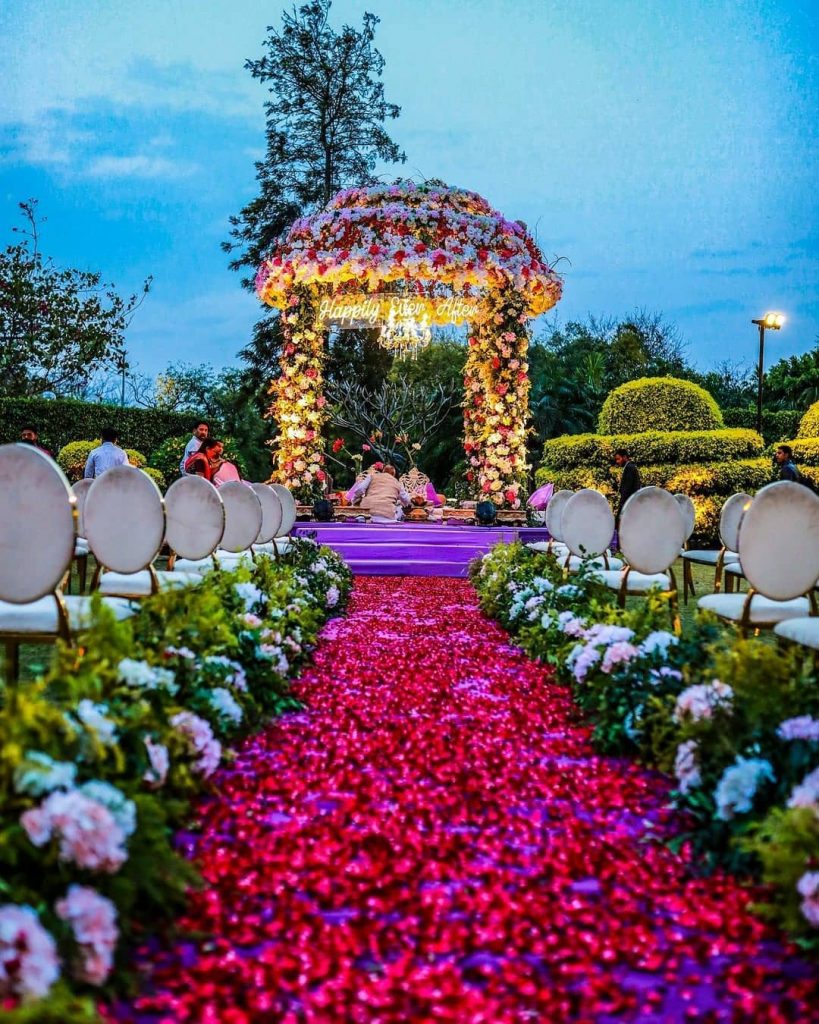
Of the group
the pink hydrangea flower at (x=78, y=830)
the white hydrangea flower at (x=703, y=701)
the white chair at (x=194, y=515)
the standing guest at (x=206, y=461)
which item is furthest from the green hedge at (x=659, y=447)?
the pink hydrangea flower at (x=78, y=830)

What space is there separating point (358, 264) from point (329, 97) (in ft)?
42.2

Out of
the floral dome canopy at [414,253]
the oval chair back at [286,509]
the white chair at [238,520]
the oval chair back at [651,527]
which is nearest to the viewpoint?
the oval chair back at [651,527]

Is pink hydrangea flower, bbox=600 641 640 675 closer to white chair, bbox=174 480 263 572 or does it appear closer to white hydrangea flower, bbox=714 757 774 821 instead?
white hydrangea flower, bbox=714 757 774 821

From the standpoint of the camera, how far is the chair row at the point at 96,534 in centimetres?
290

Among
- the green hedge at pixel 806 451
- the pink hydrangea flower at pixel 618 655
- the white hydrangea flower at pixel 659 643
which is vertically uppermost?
the green hedge at pixel 806 451

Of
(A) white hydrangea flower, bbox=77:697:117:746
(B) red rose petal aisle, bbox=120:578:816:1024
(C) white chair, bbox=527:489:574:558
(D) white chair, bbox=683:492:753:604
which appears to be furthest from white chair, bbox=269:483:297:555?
(A) white hydrangea flower, bbox=77:697:117:746

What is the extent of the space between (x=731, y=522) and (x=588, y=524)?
0.88m

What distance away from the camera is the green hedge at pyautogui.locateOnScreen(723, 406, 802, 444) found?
19766 millimetres

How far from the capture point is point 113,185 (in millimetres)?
58906

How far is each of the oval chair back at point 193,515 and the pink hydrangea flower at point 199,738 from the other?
2206mm

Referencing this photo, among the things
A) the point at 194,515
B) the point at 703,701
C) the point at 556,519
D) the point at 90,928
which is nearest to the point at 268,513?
the point at 194,515

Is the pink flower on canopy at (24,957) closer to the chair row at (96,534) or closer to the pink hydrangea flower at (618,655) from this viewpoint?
the chair row at (96,534)

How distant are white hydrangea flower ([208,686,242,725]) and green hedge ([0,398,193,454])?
12378mm

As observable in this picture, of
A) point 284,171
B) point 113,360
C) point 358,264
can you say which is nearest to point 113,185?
point 284,171
